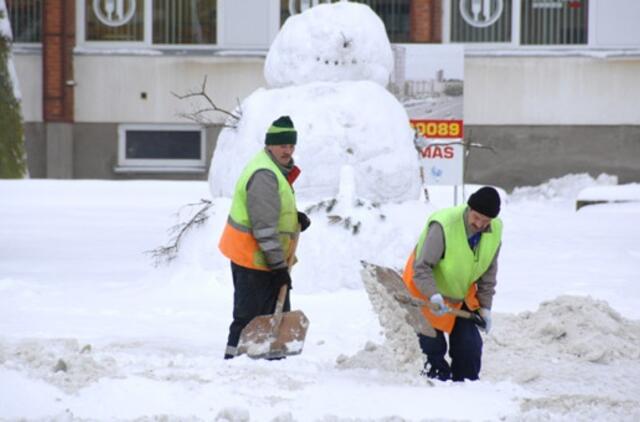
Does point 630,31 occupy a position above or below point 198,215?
above

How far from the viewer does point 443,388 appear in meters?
7.56

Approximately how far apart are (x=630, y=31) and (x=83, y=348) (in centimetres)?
1656

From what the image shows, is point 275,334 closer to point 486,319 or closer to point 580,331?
point 486,319

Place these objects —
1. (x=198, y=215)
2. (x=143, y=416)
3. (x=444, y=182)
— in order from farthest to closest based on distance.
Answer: (x=444, y=182) → (x=198, y=215) → (x=143, y=416)

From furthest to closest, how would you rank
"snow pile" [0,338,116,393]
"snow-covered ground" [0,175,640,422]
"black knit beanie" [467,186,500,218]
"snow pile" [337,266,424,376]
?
"snow pile" [337,266,424,376], "black knit beanie" [467,186,500,218], "snow pile" [0,338,116,393], "snow-covered ground" [0,175,640,422]

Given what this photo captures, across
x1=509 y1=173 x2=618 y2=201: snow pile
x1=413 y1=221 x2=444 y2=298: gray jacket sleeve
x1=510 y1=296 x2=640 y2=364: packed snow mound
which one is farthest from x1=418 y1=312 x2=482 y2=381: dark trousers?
x1=509 y1=173 x2=618 y2=201: snow pile

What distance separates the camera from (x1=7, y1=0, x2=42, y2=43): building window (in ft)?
78.6

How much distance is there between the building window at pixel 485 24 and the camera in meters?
23.9

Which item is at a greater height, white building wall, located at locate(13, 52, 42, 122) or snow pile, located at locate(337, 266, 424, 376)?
white building wall, located at locate(13, 52, 42, 122)

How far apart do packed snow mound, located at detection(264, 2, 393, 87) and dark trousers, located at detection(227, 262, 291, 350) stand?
414cm

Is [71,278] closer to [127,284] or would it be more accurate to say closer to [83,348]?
[127,284]

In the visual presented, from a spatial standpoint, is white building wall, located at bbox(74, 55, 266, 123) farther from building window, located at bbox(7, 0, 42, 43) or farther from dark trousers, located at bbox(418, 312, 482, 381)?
dark trousers, located at bbox(418, 312, 482, 381)

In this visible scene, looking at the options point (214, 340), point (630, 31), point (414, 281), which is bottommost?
point (214, 340)

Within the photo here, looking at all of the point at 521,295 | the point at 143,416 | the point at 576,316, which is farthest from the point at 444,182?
the point at 143,416
